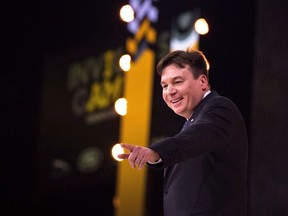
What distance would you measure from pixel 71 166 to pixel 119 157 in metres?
4.02

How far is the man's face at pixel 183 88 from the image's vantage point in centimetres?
221

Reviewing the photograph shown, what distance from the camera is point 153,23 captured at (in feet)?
14.7

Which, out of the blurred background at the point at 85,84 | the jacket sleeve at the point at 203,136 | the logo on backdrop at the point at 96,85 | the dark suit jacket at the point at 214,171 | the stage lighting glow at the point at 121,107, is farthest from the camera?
the logo on backdrop at the point at 96,85

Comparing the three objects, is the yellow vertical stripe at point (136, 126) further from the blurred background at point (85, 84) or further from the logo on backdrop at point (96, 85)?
the logo on backdrop at point (96, 85)

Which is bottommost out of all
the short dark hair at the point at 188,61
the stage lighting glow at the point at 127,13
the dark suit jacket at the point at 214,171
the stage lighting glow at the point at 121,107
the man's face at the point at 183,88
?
the dark suit jacket at the point at 214,171

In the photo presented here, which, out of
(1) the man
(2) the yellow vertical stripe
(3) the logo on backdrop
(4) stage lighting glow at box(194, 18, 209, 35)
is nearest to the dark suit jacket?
(1) the man

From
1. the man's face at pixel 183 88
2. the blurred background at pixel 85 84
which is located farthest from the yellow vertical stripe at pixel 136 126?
the man's face at pixel 183 88

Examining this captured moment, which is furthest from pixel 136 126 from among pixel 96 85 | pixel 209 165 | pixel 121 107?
pixel 209 165

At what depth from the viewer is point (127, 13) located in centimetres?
440

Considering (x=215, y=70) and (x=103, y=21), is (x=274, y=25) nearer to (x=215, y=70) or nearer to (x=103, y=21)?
(x=215, y=70)

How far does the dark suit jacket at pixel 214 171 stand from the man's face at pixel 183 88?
12 cm

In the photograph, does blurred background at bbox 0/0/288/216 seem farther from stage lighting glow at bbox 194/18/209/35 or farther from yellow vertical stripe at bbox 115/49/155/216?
stage lighting glow at bbox 194/18/209/35

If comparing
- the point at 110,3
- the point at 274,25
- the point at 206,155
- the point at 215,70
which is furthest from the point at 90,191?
the point at 206,155

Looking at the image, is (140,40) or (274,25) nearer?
(274,25)
